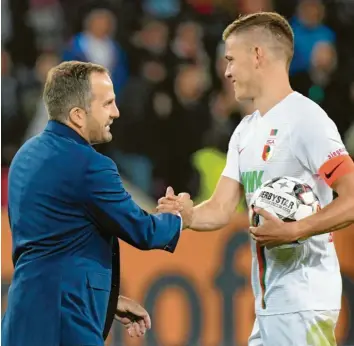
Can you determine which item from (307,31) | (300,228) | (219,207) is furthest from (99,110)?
(307,31)

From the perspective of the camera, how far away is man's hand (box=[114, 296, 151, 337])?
3.26m

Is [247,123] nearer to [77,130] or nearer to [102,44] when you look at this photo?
[77,130]

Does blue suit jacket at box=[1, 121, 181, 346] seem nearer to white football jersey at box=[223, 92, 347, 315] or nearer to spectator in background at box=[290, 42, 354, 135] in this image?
white football jersey at box=[223, 92, 347, 315]

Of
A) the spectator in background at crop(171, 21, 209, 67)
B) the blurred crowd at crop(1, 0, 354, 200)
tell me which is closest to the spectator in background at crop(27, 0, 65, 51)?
the blurred crowd at crop(1, 0, 354, 200)

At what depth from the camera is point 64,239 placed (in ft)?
9.43

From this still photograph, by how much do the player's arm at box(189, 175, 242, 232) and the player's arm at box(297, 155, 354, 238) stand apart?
1.98ft

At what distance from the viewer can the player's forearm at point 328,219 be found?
10.3 feet

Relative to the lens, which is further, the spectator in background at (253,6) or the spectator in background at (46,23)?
the spectator in background at (253,6)

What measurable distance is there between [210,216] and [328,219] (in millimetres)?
756

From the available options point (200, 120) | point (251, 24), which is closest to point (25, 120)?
point (200, 120)

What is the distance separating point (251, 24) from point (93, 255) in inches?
49.1

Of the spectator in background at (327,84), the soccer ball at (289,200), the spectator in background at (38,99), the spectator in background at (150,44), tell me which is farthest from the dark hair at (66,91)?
the spectator in background at (327,84)

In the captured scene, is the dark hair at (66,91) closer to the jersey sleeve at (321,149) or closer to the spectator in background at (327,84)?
the jersey sleeve at (321,149)

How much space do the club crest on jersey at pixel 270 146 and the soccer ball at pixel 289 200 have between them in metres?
0.14
